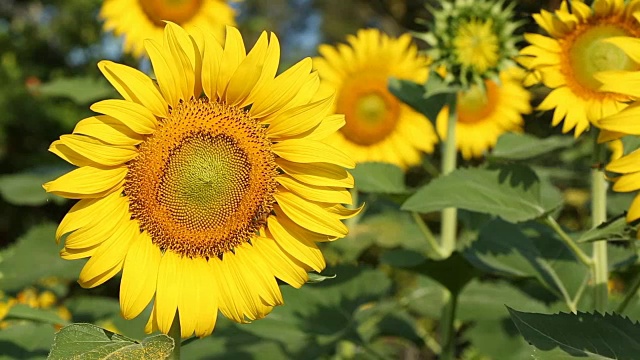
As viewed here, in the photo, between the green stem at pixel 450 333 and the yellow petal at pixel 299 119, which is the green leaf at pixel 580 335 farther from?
the green stem at pixel 450 333

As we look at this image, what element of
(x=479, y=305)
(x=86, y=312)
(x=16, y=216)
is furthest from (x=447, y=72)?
(x=16, y=216)

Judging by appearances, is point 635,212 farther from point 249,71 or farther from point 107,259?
point 107,259

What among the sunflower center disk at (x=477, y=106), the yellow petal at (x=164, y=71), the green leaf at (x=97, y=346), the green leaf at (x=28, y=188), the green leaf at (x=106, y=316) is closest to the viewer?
the green leaf at (x=97, y=346)

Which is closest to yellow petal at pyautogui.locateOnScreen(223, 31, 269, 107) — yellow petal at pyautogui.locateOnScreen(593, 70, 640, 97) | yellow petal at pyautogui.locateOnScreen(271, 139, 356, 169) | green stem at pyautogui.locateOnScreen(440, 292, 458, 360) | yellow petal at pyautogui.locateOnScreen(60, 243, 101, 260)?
yellow petal at pyautogui.locateOnScreen(271, 139, 356, 169)

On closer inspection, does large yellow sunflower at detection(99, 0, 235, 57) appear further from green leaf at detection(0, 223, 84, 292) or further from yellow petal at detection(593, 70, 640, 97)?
yellow petal at detection(593, 70, 640, 97)

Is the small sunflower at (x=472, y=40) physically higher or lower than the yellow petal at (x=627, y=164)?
higher

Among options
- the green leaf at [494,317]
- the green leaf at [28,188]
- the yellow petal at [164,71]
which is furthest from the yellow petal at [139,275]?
the green leaf at [28,188]
